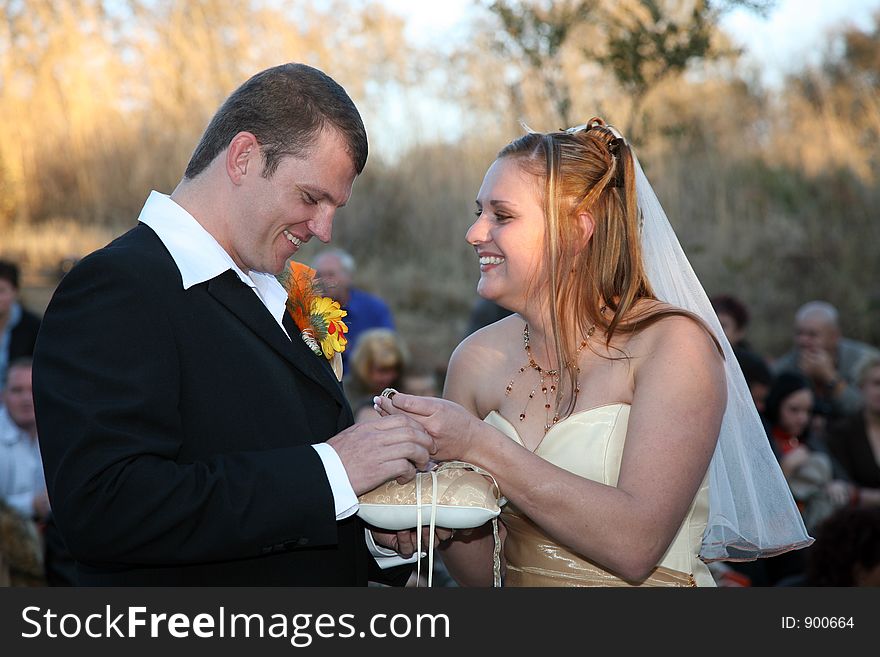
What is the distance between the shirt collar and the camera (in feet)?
8.65

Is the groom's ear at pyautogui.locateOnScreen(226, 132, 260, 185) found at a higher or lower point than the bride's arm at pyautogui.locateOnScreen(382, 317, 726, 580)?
higher

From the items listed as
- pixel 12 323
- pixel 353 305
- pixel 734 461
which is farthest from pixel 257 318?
pixel 12 323

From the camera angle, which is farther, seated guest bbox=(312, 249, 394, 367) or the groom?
seated guest bbox=(312, 249, 394, 367)

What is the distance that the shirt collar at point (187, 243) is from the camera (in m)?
2.64

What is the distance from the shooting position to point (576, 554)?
3.15 metres

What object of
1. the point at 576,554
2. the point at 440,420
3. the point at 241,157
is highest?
the point at 241,157

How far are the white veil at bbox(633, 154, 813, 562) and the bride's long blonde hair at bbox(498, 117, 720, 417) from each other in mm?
108

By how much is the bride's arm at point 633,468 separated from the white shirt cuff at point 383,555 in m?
0.38

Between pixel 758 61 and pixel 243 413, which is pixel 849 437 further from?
pixel 758 61

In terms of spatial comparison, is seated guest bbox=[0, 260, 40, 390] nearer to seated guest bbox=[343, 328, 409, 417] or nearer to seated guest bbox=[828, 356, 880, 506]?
seated guest bbox=[343, 328, 409, 417]

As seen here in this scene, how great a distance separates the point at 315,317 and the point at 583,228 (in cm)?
92

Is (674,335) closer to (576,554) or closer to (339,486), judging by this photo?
(576,554)

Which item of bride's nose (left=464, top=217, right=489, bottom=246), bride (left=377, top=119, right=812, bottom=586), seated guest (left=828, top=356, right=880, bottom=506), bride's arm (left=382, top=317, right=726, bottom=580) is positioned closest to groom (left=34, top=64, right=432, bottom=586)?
bride's arm (left=382, top=317, right=726, bottom=580)
